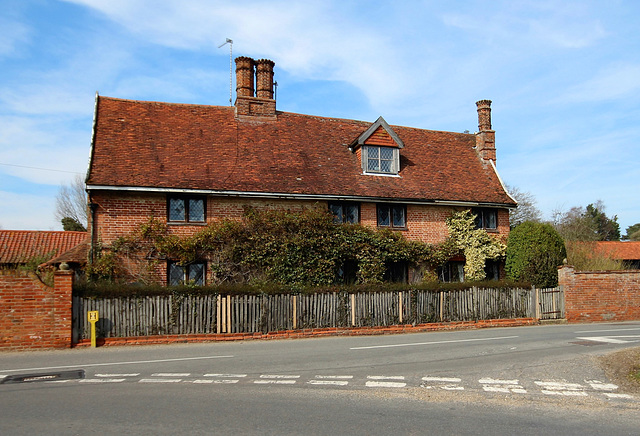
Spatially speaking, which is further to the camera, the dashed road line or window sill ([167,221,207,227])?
window sill ([167,221,207,227])

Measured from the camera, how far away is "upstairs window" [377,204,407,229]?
22859 millimetres

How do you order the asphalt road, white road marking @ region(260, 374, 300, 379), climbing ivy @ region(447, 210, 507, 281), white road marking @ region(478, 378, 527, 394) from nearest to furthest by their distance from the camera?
the asphalt road
white road marking @ region(478, 378, 527, 394)
white road marking @ region(260, 374, 300, 379)
climbing ivy @ region(447, 210, 507, 281)

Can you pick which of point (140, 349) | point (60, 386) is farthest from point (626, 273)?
point (60, 386)

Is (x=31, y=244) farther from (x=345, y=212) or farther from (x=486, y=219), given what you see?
(x=486, y=219)

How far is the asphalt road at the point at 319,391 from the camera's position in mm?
6598

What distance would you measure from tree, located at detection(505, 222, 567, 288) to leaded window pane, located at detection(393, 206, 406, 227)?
5094 millimetres

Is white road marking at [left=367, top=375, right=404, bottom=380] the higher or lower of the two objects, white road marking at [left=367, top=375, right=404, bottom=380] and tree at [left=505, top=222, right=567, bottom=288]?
the lower

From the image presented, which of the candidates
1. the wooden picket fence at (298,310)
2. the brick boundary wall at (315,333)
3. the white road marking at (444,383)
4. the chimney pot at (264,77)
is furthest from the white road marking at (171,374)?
the chimney pot at (264,77)

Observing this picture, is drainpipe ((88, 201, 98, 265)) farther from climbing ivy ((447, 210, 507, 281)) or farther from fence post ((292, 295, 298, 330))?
climbing ivy ((447, 210, 507, 281))

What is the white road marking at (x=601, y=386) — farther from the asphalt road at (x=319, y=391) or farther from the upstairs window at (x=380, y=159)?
the upstairs window at (x=380, y=159)

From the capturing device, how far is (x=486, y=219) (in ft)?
81.8

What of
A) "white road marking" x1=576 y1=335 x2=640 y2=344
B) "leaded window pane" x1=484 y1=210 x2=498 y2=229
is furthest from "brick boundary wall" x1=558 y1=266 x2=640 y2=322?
"white road marking" x1=576 y1=335 x2=640 y2=344

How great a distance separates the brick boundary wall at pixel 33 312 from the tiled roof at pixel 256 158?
4934 mm

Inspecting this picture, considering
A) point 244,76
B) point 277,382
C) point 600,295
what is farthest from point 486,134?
point 277,382
